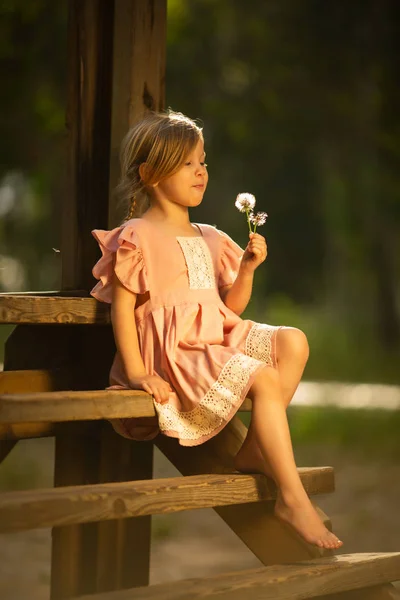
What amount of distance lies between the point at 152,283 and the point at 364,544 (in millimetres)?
2794

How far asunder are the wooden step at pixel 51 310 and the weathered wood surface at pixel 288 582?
1.02 m

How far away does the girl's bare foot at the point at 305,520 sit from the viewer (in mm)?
3316

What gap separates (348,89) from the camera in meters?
16.9

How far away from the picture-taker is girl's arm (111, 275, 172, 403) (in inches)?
136

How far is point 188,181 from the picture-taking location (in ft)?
12.5

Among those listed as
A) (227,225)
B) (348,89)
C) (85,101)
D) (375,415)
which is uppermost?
(85,101)

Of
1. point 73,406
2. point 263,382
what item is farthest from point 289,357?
point 73,406

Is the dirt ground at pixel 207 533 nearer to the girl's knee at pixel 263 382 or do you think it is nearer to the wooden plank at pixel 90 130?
the wooden plank at pixel 90 130

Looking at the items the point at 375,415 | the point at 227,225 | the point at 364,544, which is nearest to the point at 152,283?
the point at 364,544

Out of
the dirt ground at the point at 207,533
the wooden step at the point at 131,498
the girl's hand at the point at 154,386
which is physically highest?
the girl's hand at the point at 154,386

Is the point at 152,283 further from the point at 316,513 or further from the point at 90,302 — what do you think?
the point at 316,513

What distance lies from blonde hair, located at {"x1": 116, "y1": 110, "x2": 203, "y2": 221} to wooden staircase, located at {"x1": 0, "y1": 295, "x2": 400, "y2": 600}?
1.73 feet

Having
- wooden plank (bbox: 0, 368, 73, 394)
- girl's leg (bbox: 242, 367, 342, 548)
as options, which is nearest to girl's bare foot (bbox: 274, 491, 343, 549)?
girl's leg (bbox: 242, 367, 342, 548)

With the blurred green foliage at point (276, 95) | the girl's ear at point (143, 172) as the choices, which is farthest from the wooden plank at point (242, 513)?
the blurred green foliage at point (276, 95)
